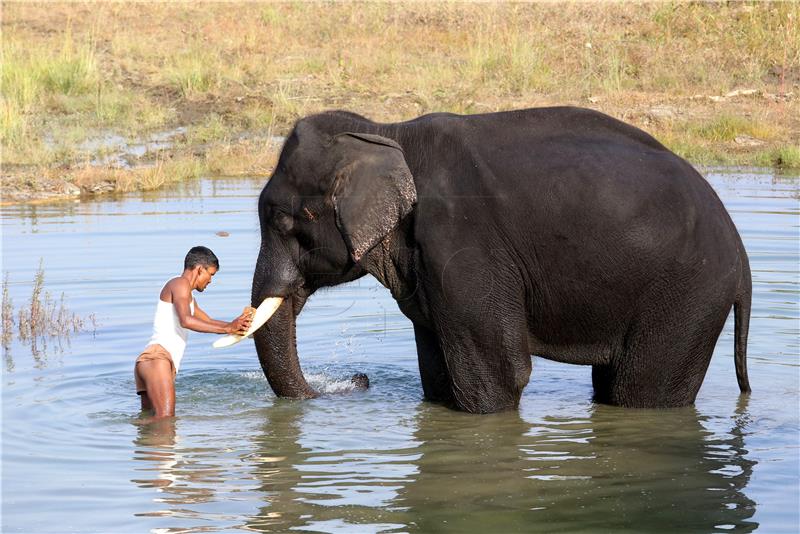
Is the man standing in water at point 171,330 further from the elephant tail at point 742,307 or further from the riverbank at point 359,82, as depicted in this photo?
the riverbank at point 359,82

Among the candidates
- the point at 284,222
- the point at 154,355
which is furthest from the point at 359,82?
the point at 284,222

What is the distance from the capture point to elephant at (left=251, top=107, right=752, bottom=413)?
689cm

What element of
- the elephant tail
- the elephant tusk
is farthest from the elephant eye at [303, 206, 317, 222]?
the elephant tail

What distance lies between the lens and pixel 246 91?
21891 millimetres

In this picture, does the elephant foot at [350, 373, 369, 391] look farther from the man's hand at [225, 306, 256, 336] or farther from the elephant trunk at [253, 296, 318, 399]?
the man's hand at [225, 306, 256, 336]

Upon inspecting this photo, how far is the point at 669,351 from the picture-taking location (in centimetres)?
699

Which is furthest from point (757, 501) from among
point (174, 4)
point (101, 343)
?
point (174, 4)

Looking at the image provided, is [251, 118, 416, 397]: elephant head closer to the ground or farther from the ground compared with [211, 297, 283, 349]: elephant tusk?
farther from the ground

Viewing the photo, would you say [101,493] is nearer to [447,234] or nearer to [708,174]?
[447,234]

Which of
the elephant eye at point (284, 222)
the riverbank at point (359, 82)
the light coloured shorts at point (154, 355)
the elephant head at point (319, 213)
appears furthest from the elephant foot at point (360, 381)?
the riverbank at point (359, 82)

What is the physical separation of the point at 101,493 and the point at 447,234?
2280 millimetres

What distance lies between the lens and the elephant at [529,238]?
6891 mm

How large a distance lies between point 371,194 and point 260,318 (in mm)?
1054

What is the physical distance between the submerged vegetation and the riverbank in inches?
250
